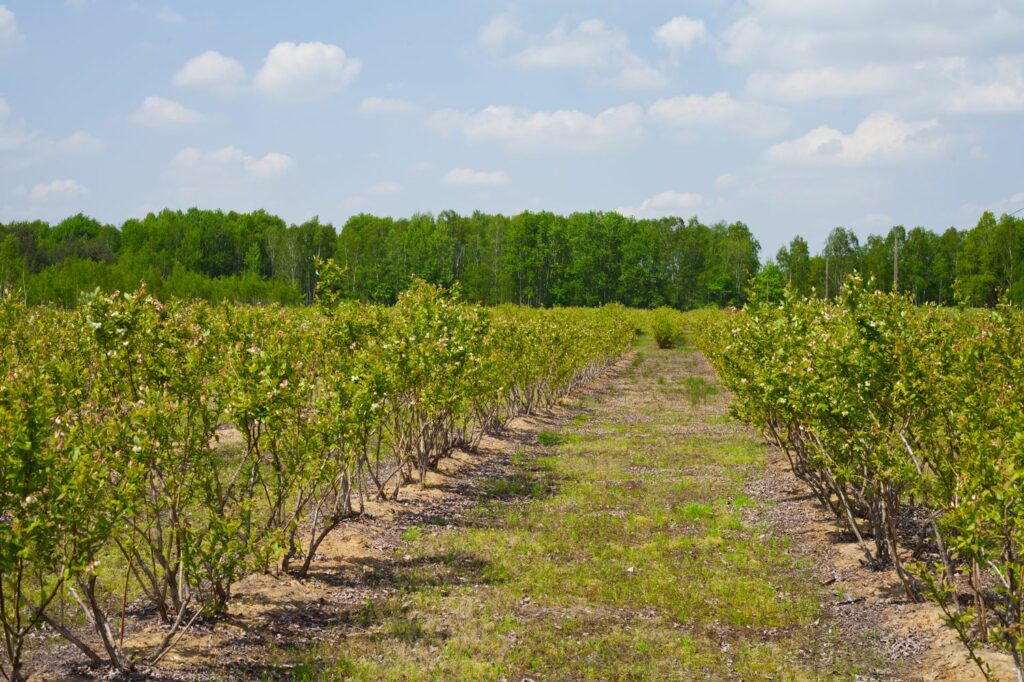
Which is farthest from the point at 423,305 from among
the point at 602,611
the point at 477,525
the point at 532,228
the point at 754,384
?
the point at 532,228

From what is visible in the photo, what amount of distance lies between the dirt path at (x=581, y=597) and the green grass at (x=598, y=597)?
1.2 inches

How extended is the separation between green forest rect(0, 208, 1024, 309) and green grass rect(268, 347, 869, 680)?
260 feet

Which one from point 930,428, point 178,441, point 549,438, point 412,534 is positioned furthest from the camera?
point 549,438

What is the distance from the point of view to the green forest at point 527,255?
96500 millimetres

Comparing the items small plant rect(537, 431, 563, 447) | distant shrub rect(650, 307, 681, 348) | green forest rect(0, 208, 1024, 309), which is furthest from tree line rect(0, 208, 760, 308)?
small plant rect(537, 431, 563, 447)

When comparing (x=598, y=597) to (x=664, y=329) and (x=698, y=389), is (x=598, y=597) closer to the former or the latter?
(x=698, y=389)

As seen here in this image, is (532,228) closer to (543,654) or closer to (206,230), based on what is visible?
(206,230)

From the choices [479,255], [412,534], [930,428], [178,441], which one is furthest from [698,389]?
[479,255]

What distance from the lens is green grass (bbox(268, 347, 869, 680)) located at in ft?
25.1

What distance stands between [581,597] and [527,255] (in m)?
95.7

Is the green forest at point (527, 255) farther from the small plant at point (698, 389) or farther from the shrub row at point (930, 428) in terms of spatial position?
the shrub row at point (930, 428)

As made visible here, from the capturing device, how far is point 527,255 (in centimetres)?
10400

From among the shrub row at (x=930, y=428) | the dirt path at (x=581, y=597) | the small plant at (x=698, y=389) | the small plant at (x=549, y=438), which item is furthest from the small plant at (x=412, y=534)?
the small plant at (x=698, y=389)

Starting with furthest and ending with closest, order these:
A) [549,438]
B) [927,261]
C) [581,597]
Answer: [927,261]
[549,438]
[581,597]
